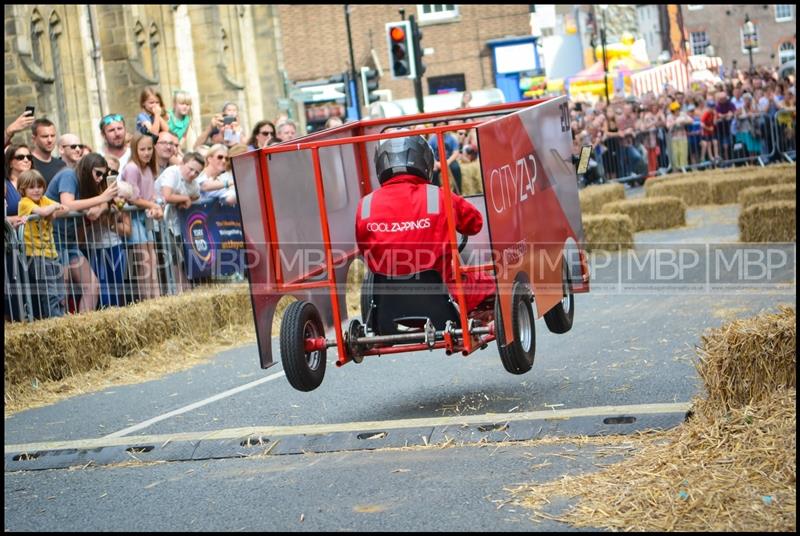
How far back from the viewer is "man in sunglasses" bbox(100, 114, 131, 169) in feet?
46.9

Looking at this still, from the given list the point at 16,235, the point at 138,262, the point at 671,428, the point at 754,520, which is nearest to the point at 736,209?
the point at 138,262

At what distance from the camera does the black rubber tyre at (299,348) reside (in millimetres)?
8305

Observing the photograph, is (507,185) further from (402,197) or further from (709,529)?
(709,529)

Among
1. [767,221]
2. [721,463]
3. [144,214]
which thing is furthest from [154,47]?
[721,463]

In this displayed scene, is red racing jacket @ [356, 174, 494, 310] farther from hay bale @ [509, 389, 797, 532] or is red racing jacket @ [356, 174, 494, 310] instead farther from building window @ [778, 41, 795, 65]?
building window @ [778, 41, 795, 65]

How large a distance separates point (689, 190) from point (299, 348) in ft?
54.8

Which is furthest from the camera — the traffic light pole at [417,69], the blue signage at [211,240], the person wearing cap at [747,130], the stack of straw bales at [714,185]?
the person wearing cap at [747,130]

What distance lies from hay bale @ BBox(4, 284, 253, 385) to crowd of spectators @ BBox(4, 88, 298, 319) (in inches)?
18.6

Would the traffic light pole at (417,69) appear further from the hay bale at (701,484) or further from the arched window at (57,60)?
the hay bale at (701,484)

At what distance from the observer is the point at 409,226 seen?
834 centimetres

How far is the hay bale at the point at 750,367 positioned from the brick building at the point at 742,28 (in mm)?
92945

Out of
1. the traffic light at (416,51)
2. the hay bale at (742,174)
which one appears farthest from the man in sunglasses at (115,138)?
the hay bale at (742,174)

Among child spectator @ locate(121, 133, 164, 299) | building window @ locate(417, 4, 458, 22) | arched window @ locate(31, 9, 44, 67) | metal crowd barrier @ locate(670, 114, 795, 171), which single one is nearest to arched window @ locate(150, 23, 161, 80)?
arched window @ locate(31, 9, 44, 67)

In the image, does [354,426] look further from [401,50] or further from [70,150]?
[401,50]
